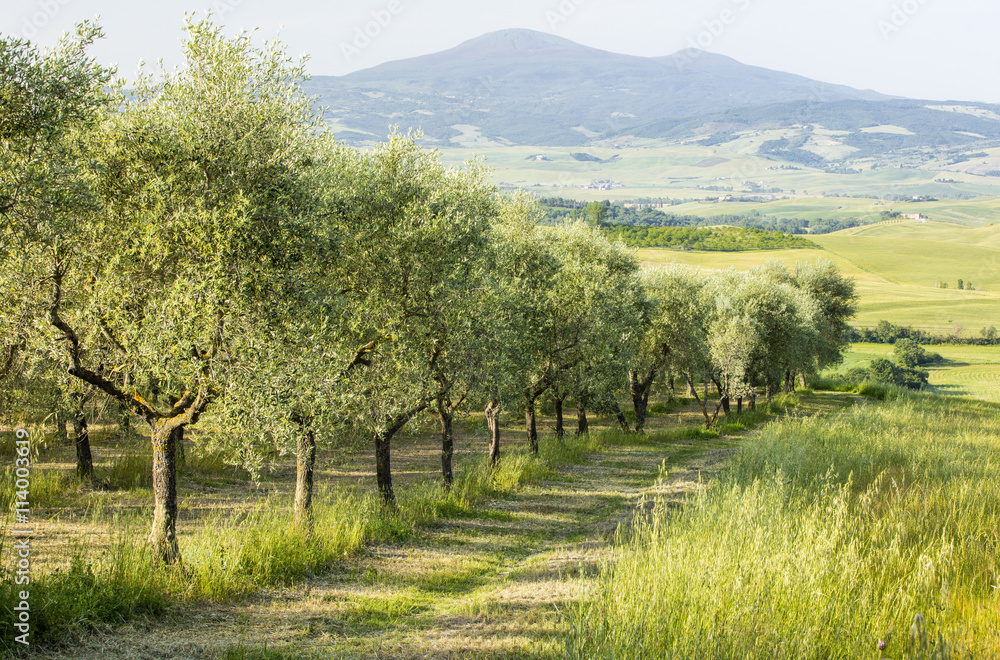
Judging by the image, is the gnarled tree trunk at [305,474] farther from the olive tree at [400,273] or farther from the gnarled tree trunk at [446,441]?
the gnarled tree trunk at [446,441]

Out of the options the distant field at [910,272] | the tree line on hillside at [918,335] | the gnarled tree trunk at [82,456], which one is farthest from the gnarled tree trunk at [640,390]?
the tree line on hillside at [918,335]

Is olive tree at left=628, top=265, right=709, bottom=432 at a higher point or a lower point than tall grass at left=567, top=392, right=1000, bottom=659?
higher

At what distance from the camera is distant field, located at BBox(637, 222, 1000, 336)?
11338 cm

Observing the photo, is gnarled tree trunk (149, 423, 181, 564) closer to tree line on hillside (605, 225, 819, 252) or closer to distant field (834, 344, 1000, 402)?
distant field (834, 344, 1000, 402)

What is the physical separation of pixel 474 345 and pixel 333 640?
32.5ft

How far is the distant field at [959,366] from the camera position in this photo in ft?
249

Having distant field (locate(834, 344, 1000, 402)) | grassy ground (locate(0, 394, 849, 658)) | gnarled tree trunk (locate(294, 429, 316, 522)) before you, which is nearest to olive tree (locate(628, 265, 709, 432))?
grassy ground (locate(0, 394, 849, 658))

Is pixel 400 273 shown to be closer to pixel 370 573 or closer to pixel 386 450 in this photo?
pixel 386 450

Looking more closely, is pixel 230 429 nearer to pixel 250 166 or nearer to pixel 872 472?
pixel 250 166

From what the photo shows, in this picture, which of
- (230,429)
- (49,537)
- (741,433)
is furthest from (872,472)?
(741,433)

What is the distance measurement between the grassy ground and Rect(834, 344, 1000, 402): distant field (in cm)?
7197

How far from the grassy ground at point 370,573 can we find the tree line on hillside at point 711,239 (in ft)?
450

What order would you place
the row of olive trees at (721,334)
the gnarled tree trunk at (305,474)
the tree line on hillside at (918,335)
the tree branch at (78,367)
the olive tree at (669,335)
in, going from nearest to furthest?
1. the tree branch at (78,367)
2. the gnarled tree trunk at (305,474)
3. the olive tree at (669,335)
4. the row of olive trees at (721,334)
5. the tree line on hillside at (918,335)

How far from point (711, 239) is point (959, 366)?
7864 cm
